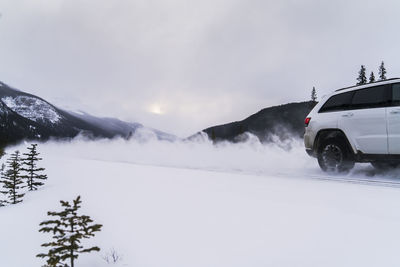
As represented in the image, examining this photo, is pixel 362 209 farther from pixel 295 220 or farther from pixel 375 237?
pixel 295 220

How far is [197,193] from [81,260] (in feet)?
6.26

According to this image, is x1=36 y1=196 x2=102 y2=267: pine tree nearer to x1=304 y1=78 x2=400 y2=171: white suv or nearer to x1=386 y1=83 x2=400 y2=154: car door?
x1=304 y1=78 x2=400 y2=171: white suv

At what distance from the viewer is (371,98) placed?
545cm

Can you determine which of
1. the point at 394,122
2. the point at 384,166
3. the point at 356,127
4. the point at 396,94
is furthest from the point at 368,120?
the point at 384,166

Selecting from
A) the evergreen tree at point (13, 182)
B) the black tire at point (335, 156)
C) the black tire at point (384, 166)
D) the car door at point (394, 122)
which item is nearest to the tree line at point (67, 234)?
the black tire at point (335, 156)

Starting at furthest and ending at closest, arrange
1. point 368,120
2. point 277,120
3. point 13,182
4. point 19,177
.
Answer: point 277,120, point 19,177, point 13,182, point 368,120

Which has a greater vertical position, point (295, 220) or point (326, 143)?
point (326, 143)

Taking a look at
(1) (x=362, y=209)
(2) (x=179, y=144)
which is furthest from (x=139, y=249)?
(2) (x=179, y=144)

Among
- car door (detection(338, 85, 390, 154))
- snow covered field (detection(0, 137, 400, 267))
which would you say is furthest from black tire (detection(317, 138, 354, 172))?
snow covered field (detection(0, 137, 400, 267))

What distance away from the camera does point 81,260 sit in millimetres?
2881

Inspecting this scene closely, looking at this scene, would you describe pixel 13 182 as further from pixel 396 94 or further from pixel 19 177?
pixel 396 94

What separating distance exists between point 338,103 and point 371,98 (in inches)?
29.0

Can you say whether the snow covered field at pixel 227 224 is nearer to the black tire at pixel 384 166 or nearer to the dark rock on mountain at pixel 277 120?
the black tire at pixel 384 166

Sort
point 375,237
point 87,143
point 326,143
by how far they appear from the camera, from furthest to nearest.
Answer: point 87,143
point 326,143
point 375,237
